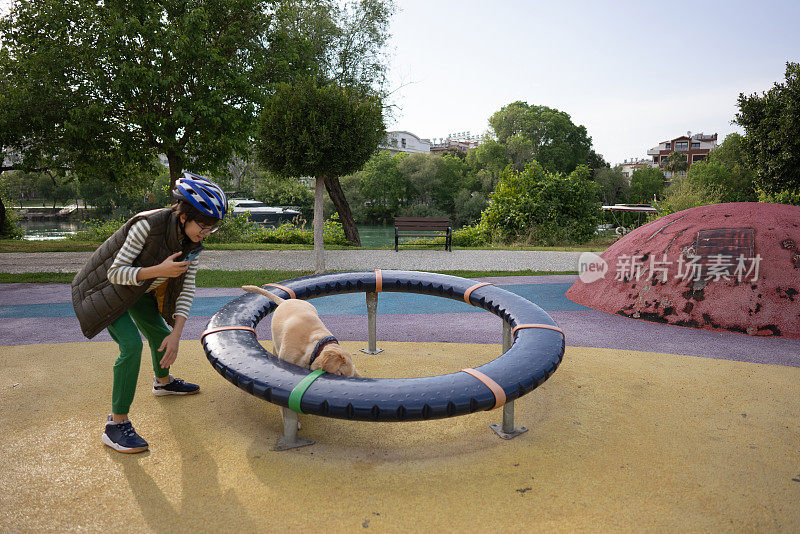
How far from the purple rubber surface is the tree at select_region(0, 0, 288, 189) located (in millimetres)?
7864

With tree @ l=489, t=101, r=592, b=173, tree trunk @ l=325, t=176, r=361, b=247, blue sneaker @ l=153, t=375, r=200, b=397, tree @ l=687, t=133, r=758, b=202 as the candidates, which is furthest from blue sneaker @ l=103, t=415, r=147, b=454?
tree @ l=489, t=101, r=592, b=173

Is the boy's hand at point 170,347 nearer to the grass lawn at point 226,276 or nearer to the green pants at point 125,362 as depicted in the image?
the green pants at point 125,362

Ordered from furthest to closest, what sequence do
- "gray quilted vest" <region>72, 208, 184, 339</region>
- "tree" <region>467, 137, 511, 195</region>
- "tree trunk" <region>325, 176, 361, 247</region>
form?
"tree" <region>467, 137, 511, 195</region> < "tree trunk" <region>325, 176, 361, 247</region> < "gray quilted vest" <region>72, 208, 184, 339</region>

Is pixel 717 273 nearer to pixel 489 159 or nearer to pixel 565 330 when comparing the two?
pixel 565 330

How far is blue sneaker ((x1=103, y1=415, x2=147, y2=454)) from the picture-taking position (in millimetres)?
3020

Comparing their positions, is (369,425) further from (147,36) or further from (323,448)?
(147,36)

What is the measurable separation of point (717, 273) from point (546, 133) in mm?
57286

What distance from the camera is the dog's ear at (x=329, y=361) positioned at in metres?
2.97

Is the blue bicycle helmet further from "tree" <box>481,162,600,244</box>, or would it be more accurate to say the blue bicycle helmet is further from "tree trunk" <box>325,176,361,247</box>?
"tree trunk" <box>325,176,361,247</box>

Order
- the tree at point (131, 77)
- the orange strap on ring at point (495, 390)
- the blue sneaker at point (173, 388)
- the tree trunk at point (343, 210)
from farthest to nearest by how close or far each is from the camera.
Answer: the tree trunk at point (343, 210) < the tree at point (131, 77) < the blue sneaker at point (173, 388) < the orange strap on ring at point (495, 390)

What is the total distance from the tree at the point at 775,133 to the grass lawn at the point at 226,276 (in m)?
12.3

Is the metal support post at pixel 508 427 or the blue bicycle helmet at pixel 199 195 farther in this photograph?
the metal support post at pixel 508 427

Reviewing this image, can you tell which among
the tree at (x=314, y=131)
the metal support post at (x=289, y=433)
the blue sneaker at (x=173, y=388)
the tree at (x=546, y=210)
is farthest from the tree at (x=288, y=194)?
the metal support post at (x=289, y=433)

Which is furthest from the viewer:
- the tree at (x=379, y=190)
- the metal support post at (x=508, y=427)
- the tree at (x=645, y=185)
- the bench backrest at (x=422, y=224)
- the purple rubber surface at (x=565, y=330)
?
the tree at (x=645, y=185)
